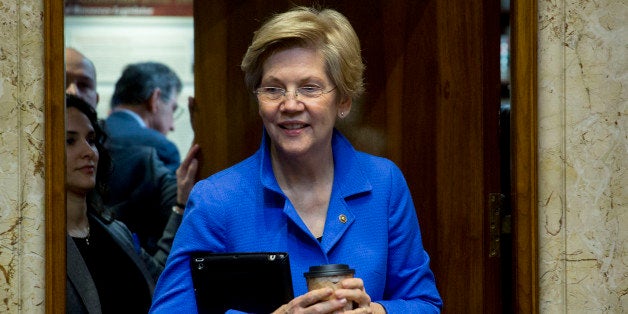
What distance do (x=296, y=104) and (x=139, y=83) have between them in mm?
3088

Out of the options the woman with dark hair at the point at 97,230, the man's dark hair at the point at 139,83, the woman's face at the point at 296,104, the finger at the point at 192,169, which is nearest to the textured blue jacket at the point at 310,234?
the woman's face at the point at 296,104

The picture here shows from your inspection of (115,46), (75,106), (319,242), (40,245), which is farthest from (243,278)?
(115,46)

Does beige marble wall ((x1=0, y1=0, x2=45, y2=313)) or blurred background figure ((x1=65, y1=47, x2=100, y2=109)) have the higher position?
blurred background figure ((x1=65, y1=47, x2=100, y2=109))

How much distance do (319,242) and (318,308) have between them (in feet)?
1.01

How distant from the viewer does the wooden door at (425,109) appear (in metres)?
3.02

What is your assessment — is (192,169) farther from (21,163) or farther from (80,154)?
(21,163)

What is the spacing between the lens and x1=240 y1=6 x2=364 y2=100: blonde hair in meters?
2.29

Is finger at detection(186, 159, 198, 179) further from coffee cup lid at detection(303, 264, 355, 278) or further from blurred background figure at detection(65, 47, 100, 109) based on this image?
coffee cup lid at detection(303, 264, 355, 278)

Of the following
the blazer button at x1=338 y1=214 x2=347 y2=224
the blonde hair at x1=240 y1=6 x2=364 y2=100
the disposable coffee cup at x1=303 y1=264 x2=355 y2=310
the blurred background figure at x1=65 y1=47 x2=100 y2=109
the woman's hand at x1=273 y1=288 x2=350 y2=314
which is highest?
the blurred background figure at x1=65 y1=47 x2=100 y2=109

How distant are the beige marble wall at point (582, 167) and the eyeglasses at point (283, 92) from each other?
2.13ft

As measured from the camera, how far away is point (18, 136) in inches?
95.9

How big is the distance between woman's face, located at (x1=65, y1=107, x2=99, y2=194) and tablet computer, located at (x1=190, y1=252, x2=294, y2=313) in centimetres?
125

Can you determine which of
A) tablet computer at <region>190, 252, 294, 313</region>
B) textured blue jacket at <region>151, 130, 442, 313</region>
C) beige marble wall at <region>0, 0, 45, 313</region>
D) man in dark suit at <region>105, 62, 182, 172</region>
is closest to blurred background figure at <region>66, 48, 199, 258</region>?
man in dark suit at <region>105, 62, 182, 172</region>

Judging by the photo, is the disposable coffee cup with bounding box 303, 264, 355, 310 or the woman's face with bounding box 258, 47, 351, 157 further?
the woman's face with bounding box 258, 47, 351, 157
